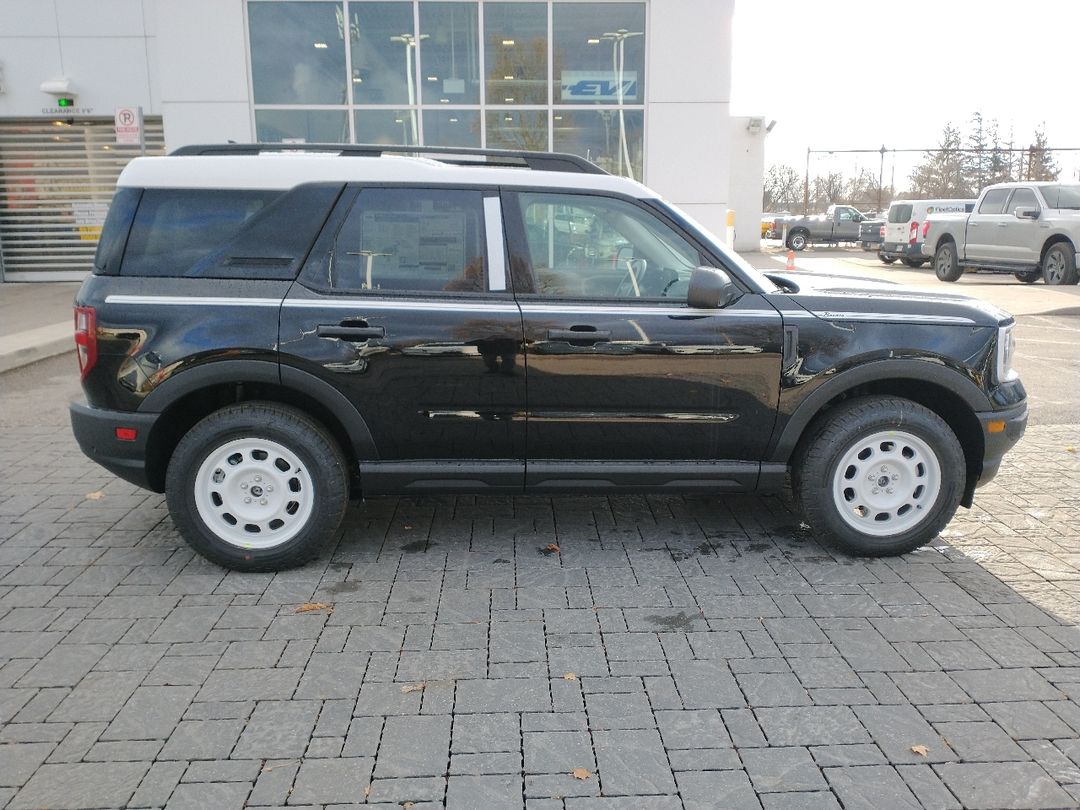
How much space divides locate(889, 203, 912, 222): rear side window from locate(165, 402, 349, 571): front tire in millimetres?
25243

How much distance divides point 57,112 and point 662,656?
17.6 metres

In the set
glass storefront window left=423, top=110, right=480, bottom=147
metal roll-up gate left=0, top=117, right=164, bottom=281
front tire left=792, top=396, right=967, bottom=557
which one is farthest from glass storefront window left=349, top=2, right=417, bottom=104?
front tire left=792, top=396, right=967, bottom=557

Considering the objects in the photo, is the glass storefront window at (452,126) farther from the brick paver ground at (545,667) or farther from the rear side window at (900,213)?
the rear side window at (900,213)

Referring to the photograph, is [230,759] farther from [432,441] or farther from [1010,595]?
[1010,595]

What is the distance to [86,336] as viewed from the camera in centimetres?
418

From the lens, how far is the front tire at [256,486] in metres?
4.25

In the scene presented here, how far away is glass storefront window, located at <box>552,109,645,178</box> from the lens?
45.4 ft

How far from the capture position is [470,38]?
1369 cm

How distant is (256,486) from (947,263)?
66.1 ft

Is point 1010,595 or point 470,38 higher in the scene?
point 470,38

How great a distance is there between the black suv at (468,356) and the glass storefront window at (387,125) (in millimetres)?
9894

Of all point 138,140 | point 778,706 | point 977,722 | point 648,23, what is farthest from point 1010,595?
point 138,140


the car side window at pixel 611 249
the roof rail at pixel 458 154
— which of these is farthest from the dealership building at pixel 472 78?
the car side window at pixel 611 249

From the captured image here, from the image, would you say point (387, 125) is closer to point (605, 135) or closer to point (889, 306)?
point (605, 135)
